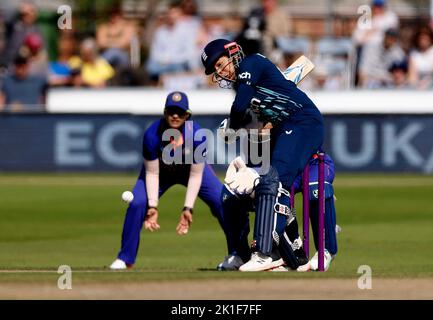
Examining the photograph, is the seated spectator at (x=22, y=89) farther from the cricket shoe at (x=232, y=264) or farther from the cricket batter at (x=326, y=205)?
the cricket batter at (x=326, y=205)

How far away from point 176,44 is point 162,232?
9.45 m

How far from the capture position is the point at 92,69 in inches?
1061

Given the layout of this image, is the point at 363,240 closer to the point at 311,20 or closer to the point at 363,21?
the point at 363,21

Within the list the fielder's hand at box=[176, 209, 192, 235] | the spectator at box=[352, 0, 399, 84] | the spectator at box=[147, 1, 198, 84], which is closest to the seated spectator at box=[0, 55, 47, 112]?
the spectator at box=[147, 1, 198, 84]

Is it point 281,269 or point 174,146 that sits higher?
point 174,146

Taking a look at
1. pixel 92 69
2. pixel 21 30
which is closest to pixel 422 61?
pixel 92 69

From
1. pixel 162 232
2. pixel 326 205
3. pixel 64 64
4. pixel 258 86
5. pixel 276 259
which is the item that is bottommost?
pixel 162 232

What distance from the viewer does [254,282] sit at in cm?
1040

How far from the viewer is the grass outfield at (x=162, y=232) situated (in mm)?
12148

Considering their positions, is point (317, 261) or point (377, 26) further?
point (377, 26)

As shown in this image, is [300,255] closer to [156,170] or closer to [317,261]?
[317,261]

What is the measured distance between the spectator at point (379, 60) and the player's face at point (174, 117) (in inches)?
529

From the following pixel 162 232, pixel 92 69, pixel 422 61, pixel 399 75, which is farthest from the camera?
pixel 92 69

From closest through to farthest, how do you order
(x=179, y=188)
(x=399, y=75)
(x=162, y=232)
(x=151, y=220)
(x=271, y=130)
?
(x=271, y=130), (x=151, y=220), (x=162, y=232), (x=179, y=188), (x=399, y=75)
